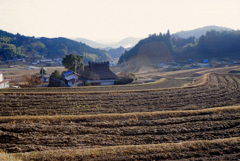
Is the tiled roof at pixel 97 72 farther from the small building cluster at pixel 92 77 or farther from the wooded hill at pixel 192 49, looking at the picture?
the wooded hill at pixel 192 49

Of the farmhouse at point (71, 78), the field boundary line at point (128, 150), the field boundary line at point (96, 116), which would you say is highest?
the farmhouse at point (71, 78)

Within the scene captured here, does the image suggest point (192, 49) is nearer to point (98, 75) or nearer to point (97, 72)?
point (97, 72)

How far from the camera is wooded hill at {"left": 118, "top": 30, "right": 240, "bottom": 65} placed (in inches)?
4166

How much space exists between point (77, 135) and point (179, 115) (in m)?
8.70

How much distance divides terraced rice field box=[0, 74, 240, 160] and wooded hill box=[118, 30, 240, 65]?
88134mm

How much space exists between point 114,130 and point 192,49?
115 meters

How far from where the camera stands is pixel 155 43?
127562 mm

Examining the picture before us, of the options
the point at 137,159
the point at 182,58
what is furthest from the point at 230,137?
the point at 182,58

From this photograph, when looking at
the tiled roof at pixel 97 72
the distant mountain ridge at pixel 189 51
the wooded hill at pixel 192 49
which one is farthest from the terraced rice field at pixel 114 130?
the wooded hill at pixel 192 49

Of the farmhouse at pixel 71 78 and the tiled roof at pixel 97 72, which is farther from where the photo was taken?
the tiled roof at pixel 97 72

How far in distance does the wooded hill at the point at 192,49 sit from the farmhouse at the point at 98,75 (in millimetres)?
64299

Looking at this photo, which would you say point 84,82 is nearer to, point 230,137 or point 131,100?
point 131,100

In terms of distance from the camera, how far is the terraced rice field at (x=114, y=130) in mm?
9859

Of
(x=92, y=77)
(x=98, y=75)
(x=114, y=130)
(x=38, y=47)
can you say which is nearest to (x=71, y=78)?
(x=92, y=77)
